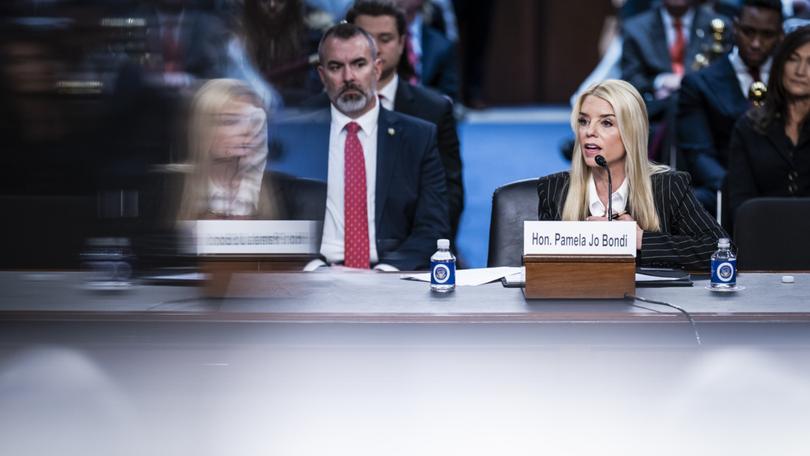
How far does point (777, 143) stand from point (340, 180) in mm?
1438

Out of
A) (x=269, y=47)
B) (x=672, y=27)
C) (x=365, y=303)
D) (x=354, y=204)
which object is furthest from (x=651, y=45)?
(x=365, y=303)

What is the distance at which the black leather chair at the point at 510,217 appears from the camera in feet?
10.9

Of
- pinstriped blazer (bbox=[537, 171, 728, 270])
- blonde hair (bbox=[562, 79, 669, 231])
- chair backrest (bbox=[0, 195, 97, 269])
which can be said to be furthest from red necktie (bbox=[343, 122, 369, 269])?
chair backrest (bbox=[0, 195, 97, 269])

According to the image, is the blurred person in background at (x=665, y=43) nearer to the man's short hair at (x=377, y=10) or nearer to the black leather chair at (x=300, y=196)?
the man's short hair at (x=377, y=10)

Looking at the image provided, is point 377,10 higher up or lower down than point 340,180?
higher up

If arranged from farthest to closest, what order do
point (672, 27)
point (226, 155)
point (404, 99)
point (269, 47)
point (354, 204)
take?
point (672, 27), point (404, 99), point (269, 47), point (354, 204), point (226, 155)

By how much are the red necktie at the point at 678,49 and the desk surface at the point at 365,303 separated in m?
3.10

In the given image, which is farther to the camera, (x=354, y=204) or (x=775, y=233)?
(x=354, y=204)

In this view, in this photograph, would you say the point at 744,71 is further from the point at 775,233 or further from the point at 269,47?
the point at 269,47

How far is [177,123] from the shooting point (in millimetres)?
2871

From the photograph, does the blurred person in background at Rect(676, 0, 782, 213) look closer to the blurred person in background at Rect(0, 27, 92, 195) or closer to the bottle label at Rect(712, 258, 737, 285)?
the bottle label at Rect(712, 258, 737, 285)

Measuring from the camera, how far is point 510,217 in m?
3.33

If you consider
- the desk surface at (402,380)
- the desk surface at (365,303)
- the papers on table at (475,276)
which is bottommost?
the desk surface at (402,380)

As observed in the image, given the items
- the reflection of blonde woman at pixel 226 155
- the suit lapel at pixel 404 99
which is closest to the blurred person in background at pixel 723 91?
the suit lapel at pixel 404 99
